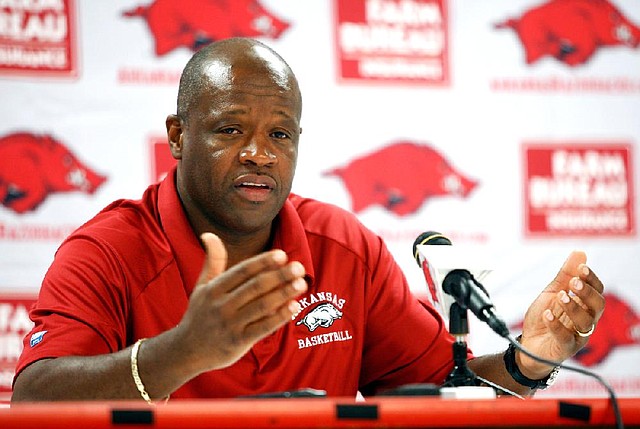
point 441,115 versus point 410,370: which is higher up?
point 441,115

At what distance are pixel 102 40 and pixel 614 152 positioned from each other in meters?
2.01

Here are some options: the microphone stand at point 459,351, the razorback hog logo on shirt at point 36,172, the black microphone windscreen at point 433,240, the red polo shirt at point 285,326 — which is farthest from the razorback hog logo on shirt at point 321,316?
the razorback hog logo on shirt at point 36,172

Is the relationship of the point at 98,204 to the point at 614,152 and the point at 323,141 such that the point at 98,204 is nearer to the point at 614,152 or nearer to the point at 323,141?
the point at 323,141

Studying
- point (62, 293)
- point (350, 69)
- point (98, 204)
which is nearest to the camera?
point (62, 293)

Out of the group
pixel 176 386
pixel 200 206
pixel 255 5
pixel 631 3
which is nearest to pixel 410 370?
pixel 200 206

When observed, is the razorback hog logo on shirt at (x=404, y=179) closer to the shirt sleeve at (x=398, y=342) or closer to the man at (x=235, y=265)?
the man at (x=235, y=265)

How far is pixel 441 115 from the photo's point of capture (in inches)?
135

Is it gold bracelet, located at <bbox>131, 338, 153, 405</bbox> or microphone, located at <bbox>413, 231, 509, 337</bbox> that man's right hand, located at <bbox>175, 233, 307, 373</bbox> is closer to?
gold bracelet, located at <bbox>131, 338, 153, 405</bbox>

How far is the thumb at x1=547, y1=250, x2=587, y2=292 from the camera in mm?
1923

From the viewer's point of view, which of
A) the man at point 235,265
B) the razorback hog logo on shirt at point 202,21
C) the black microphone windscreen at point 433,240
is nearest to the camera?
the black microphone windscreen at point 433,240

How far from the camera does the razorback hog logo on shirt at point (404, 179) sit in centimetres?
338

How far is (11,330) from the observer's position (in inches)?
122

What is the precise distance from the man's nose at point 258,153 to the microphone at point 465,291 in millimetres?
530

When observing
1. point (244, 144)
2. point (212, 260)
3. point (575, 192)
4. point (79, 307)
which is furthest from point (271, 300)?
point (575, 192)
